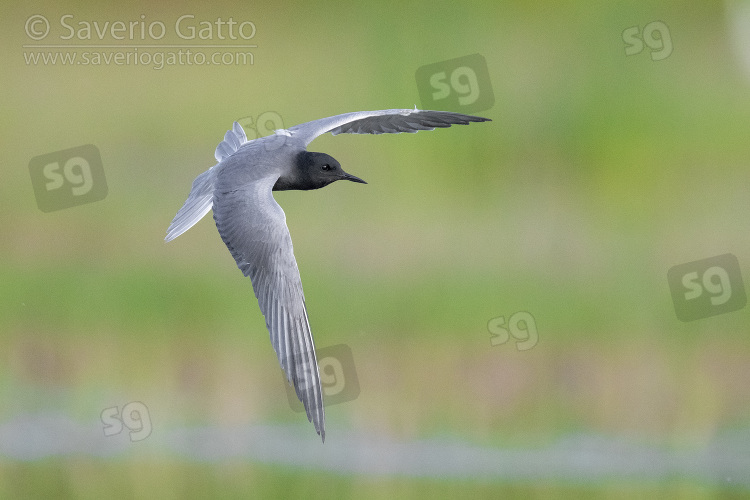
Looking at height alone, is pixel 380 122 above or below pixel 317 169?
above

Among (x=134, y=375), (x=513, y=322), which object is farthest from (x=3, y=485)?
(x=513, y=322)

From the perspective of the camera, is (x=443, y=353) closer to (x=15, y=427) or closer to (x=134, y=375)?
(x=134, y=375)

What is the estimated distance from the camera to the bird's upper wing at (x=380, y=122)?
9.09 feet

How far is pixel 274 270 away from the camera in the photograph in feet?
8.02

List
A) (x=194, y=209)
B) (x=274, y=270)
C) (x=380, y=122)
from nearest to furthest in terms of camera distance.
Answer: (x=274, y=270) < (x=194, y=209) < (x=380, y=122)

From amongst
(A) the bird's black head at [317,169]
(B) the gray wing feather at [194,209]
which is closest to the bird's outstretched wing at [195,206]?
(B) the gray wing feather at [194,209]

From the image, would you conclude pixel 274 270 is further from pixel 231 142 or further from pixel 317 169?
pixel 231 142

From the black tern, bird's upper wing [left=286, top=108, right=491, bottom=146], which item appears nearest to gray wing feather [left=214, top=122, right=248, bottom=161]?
the black tern

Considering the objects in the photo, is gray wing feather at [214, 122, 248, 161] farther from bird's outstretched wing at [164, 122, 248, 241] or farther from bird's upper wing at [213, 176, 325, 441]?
bird's upper wing at [213, 176, 325, 441]

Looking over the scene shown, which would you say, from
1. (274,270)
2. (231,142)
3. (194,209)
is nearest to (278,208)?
(274,270)

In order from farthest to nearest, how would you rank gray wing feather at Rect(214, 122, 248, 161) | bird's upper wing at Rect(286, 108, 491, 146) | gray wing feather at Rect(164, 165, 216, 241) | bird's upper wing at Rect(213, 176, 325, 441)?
gray wing feather at Rect(214, 122, 248, 161) < bird's upper wing at Rect(286, 108, 491, 146) < gray wing feather at Rect(164, 165, 216, 241) < bird's upper wing at Rect(213, 176, 325, 441)

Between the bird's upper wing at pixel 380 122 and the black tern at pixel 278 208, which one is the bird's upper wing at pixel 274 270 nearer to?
the black tern at pixel 278 208

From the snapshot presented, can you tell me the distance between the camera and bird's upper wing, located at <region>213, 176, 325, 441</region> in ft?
7.55

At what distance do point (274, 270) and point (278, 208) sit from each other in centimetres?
15
